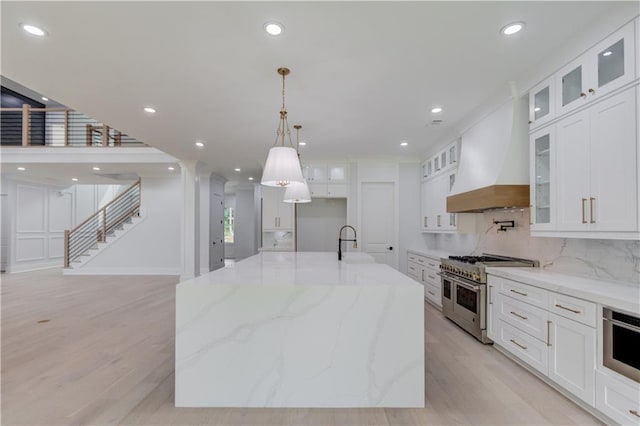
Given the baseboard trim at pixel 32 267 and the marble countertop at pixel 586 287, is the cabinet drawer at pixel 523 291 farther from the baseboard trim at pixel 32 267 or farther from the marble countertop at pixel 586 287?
the baseboard trim at pixel 32 267

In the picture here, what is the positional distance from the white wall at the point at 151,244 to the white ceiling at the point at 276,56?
455 centimetres

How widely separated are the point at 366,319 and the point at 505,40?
2335 millimetres

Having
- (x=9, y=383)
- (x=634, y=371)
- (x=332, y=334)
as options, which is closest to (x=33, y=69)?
(x=9, y=383)

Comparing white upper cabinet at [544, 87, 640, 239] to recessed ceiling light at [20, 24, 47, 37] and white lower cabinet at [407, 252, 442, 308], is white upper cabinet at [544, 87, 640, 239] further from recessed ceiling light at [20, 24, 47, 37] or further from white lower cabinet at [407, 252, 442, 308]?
recessed ceiling light at [20, 24, 47, 37]

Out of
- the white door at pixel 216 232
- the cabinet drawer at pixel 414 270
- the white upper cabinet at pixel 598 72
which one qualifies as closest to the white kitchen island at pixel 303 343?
the white upper cabinet at pixel 598 72

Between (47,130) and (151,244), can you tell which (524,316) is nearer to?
(151,244)

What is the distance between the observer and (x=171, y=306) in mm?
5070

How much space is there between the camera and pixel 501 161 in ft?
10.9

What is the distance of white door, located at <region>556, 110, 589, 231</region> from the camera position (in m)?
2.43

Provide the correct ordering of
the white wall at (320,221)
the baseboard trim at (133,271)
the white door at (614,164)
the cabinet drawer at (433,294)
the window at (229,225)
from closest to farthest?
the white door at (614,164)
the cabinet drawer at (433,294)
the white wall at (320,221)
the baseboard trim at (133,271)
the window at (229,225)

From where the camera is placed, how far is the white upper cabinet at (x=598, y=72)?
2076mm

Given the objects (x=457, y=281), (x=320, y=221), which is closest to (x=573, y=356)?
(x=457, y=281)

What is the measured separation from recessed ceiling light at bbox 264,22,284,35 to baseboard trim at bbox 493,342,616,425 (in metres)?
3.37

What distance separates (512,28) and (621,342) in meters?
2.19
